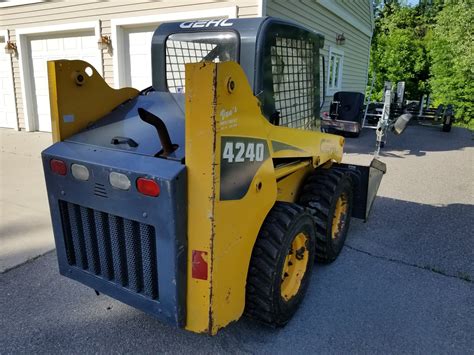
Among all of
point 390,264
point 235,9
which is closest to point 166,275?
point 390,264

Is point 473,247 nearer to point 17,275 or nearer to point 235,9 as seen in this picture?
point 17,275

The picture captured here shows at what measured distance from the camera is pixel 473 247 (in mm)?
4020

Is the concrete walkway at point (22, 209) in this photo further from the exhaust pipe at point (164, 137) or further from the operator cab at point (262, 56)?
the exhaust pipe at point (164, 137)

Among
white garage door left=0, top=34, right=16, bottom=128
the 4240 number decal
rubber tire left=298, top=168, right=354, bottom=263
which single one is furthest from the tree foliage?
the 4240 number decal

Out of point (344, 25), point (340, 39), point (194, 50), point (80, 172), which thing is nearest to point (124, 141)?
point (80, 172)

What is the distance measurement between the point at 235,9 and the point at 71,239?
5.74 meters

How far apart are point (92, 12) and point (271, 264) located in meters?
8.57

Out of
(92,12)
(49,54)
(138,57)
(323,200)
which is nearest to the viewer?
(323,200)

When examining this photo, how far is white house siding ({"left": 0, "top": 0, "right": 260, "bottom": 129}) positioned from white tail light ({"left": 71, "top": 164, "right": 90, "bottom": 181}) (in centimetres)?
555

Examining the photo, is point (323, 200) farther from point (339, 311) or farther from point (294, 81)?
point (294, 81)

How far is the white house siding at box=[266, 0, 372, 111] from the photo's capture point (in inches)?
316

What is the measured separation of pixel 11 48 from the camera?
10164 millimetres

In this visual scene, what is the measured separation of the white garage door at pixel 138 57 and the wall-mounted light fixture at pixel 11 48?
395 cm

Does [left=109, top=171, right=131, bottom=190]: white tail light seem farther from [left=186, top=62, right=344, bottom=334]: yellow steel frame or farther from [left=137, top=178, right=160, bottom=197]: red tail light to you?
[left=186, top=62, right=344, bottom=334]: yellow steel frame
